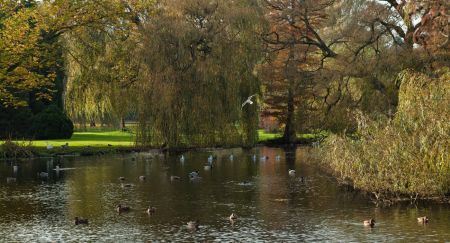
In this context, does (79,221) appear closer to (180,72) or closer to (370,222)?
(370,222)

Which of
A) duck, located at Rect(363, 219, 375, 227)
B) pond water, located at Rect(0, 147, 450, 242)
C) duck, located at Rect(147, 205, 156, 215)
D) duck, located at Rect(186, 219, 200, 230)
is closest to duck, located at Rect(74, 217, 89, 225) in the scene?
pond water, located at Rect(0, 147, 450, 242)

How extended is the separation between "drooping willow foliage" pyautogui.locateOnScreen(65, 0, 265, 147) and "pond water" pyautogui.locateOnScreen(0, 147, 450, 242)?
7.40 meters

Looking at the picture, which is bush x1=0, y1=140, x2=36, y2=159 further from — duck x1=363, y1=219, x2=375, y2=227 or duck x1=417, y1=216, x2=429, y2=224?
duck x1=417, y1=216, x2=429, y2=224

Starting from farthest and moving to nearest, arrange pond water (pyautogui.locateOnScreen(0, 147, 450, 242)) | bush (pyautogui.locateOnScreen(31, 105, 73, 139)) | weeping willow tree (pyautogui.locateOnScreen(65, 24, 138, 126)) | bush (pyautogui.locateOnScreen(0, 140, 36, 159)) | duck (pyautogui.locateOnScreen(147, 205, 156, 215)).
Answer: bush (pyautogui.locateOnScreen(31, 105, 73, 139)) < weeping willow tree (pyautogui.locateOnScreen(65, 24, 138, 126)) < bush (pyautogui.locateOnScreen(0, 140, 36, 159)) < duck (pyautogui.locateOnScreen(147, 205, 156, 215)) < pond water (pyautogui.locateOnScreen(0, 147, 450, 242))

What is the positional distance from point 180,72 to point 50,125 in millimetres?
13996

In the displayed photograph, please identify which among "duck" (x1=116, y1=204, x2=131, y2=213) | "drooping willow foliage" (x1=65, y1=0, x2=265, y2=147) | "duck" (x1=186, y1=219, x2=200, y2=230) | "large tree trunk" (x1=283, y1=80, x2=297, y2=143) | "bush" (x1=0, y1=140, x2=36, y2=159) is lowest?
"duck" (x1=186, y1=219, x2=200, y2=230)

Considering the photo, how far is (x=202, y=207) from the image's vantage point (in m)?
20.9

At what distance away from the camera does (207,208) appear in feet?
67.7

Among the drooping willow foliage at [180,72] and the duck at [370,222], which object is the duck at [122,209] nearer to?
the duck at [370,222]

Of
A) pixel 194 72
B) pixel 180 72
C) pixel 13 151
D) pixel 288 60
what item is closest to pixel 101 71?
pixel 180 72

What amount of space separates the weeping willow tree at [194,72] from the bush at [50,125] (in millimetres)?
11150

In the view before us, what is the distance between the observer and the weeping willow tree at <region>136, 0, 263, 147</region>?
39.3 meters

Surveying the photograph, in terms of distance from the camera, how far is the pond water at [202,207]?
55.2 ft

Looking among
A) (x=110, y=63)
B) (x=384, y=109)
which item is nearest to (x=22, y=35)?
(x=110, y=63)
